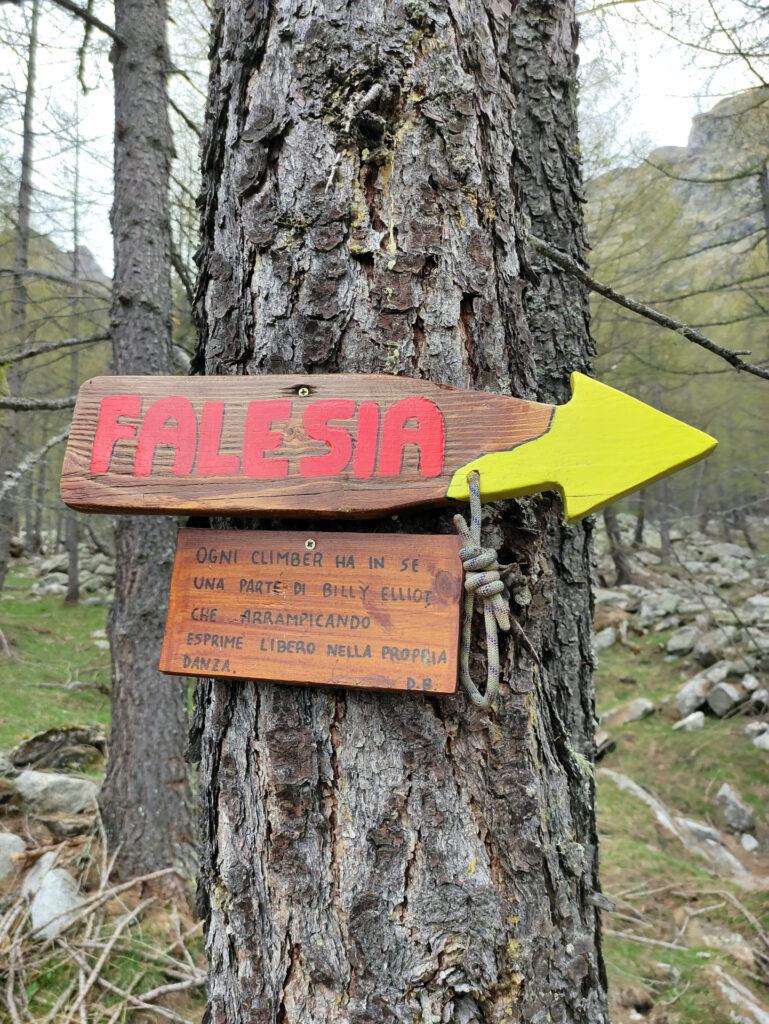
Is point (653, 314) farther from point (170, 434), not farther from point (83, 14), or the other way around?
point (83, 14)

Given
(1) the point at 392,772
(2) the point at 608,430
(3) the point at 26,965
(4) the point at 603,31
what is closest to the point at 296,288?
(2) the point at 608,430

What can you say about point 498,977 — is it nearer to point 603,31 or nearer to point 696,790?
point 603,31

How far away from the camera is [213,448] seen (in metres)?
1.01

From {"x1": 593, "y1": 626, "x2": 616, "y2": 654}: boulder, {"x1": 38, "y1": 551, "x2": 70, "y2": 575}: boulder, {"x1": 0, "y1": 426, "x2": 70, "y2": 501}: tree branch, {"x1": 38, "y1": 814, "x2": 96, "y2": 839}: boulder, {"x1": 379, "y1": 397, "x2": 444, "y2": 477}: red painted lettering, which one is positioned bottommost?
{"x1": 38, "y1": 814, "x2": 96, "y2": 839}: boulder

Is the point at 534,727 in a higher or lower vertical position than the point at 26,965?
higher

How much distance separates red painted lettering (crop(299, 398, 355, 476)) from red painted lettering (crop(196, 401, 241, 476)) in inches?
4.2

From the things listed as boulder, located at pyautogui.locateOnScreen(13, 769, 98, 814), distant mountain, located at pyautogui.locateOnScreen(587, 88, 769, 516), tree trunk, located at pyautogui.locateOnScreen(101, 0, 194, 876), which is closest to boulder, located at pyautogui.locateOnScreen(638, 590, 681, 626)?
distant mountain, located at pyautogui.locateOnScreen(587, 88, 769, 516)

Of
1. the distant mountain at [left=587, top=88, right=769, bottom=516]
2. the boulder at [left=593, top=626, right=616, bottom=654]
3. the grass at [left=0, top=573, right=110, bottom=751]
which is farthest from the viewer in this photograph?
the boulder at [left=593, top=626, right=616, bottom=654]

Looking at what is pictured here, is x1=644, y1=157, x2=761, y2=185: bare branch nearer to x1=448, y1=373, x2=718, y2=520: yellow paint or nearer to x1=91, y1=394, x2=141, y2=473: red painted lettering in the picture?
x1=448, y1=373, x2=718, y2=520: yellow paint

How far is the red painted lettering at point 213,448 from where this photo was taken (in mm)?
997

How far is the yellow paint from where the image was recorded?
3.03 feet

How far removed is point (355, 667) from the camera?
912 millimetres

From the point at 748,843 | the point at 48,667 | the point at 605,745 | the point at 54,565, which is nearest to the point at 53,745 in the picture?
the point at 48,667

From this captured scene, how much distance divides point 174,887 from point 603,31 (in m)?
4.18
